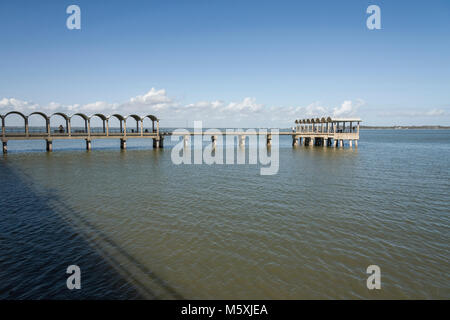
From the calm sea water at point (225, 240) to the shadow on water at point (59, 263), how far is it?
0.04m

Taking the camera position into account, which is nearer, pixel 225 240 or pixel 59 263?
pixel 59 263

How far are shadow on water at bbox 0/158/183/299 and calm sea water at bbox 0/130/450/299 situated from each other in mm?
38

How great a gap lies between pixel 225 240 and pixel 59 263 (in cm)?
541

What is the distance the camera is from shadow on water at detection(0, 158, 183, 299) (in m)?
6.58

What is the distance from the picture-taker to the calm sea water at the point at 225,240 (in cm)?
687

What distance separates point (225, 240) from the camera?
9562mm

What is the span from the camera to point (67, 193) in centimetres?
1612

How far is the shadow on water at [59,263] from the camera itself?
6578 millimetres

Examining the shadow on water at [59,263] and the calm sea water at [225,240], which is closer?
the shadow on water at [59,263]

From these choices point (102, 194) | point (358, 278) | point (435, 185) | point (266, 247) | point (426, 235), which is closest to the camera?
point (358, 278)
